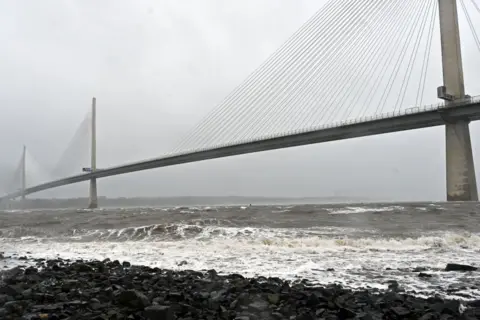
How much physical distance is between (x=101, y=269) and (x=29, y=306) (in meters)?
2.53

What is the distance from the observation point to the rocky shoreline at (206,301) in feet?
12.0

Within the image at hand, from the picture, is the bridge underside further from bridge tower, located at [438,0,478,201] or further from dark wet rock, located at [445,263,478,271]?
dark wet rock, located at [445,263,478,271]

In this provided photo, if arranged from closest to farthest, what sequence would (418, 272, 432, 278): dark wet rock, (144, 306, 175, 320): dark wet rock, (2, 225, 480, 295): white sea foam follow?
(144, 306, 175, 320): dark wet rock
(418, 272, 432, 278): dark wet rock
(2, 225, 480, 295): white sea foam

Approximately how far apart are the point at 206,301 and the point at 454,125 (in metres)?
35.0

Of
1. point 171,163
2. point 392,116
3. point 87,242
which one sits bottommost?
point 87,242

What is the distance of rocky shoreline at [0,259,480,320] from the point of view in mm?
3672

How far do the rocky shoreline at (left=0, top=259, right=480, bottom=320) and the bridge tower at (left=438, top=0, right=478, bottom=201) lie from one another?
31.7 meters

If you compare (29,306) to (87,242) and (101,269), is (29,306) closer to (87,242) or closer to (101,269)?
(101,269)

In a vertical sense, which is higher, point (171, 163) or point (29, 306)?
point (171, 163)

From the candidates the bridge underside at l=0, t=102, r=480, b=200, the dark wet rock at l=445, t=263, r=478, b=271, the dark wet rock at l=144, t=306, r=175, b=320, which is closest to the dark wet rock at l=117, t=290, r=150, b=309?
the dark wet rock at l=144, t=306, r=175, b=320

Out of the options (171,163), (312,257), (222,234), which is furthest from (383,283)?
(171,163)

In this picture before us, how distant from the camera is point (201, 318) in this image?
3.59 meters

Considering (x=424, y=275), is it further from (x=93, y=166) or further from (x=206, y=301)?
(x=93, y=166)

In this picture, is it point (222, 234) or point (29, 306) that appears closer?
point (29, 306)
